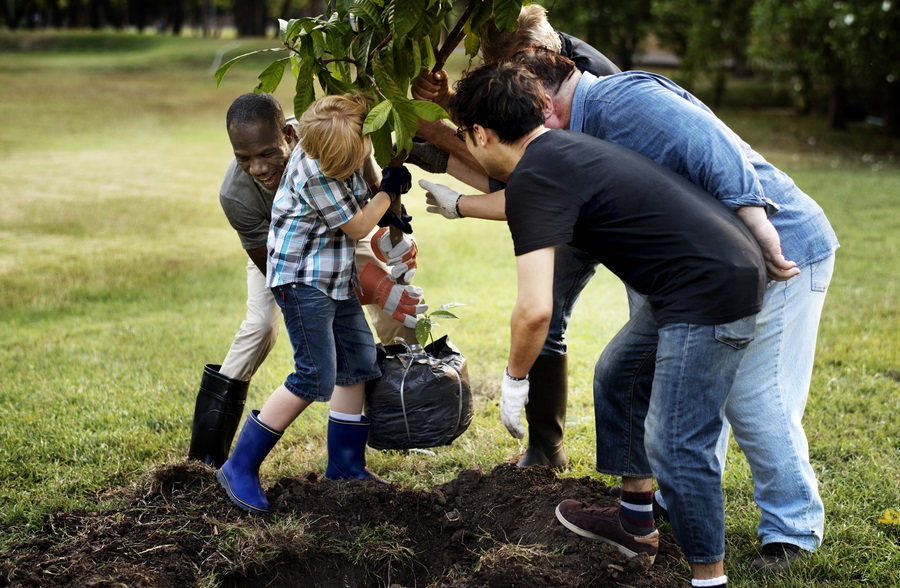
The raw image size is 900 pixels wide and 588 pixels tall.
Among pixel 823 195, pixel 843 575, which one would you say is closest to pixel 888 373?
pixel 843 575

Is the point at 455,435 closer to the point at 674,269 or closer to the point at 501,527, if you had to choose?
the point at 501,527

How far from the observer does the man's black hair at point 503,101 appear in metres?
3.02

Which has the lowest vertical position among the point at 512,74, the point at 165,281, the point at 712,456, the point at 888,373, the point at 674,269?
the point at 165,281

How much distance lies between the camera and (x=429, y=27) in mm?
3469

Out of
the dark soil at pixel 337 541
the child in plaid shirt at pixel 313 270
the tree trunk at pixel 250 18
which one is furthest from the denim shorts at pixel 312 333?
the tree trunk at pixel 250 18

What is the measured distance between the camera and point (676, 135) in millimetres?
3086

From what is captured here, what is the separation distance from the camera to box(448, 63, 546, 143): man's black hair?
3.02 meters

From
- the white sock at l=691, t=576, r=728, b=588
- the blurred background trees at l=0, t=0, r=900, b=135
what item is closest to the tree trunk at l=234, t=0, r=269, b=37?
the blurred background trees at l=0, t=0, r=900, b=135

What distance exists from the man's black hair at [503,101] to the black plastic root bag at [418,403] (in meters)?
1.36

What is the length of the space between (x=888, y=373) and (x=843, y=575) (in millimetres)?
2774

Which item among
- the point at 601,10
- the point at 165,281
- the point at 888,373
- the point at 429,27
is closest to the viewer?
the point at 429,27

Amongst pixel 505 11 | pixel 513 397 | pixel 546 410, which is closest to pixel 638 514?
pixel 513 397

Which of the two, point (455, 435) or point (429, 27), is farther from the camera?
point (455, 435)

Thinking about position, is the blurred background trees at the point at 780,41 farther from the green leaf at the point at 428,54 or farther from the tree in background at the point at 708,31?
the green leaf at the point at 428,54
